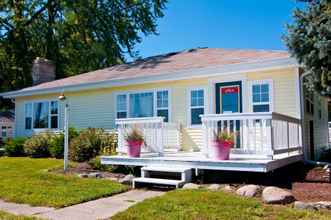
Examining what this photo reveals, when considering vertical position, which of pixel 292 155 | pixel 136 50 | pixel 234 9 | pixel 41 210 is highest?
pixel 136 50

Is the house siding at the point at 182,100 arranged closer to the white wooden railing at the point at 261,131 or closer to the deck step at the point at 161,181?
the white wooden railing at the point at 261,131

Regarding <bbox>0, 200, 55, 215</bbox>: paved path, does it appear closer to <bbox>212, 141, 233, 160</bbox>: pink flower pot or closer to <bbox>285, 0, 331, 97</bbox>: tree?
<bbox>212, 141, 233, 160</bbox>: pink flower pot

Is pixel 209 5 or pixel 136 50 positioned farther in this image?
pixel 136 50

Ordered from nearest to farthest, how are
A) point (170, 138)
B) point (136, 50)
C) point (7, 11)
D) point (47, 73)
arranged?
point (170, 138), point (47, 73), point (7, 11), point (136, 50)

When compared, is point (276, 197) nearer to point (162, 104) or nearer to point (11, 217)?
point (11, 217)

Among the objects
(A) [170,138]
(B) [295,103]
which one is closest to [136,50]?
(A) [170,138]

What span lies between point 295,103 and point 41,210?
719 centimetres

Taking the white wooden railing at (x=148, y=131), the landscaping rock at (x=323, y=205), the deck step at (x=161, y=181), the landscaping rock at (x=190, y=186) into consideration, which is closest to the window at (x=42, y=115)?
the white wooden railing at (x=148, y=131)

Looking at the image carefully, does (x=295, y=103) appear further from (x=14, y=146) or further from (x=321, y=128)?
(x=14, y=146)

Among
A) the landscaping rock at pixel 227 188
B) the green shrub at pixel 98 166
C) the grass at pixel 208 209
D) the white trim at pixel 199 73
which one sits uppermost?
the white trim at pixel 199 73

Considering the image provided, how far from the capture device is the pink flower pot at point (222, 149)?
7672 mm

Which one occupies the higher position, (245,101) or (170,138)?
(245,101)

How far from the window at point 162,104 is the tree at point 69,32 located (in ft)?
66.5

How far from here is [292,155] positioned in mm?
8820
